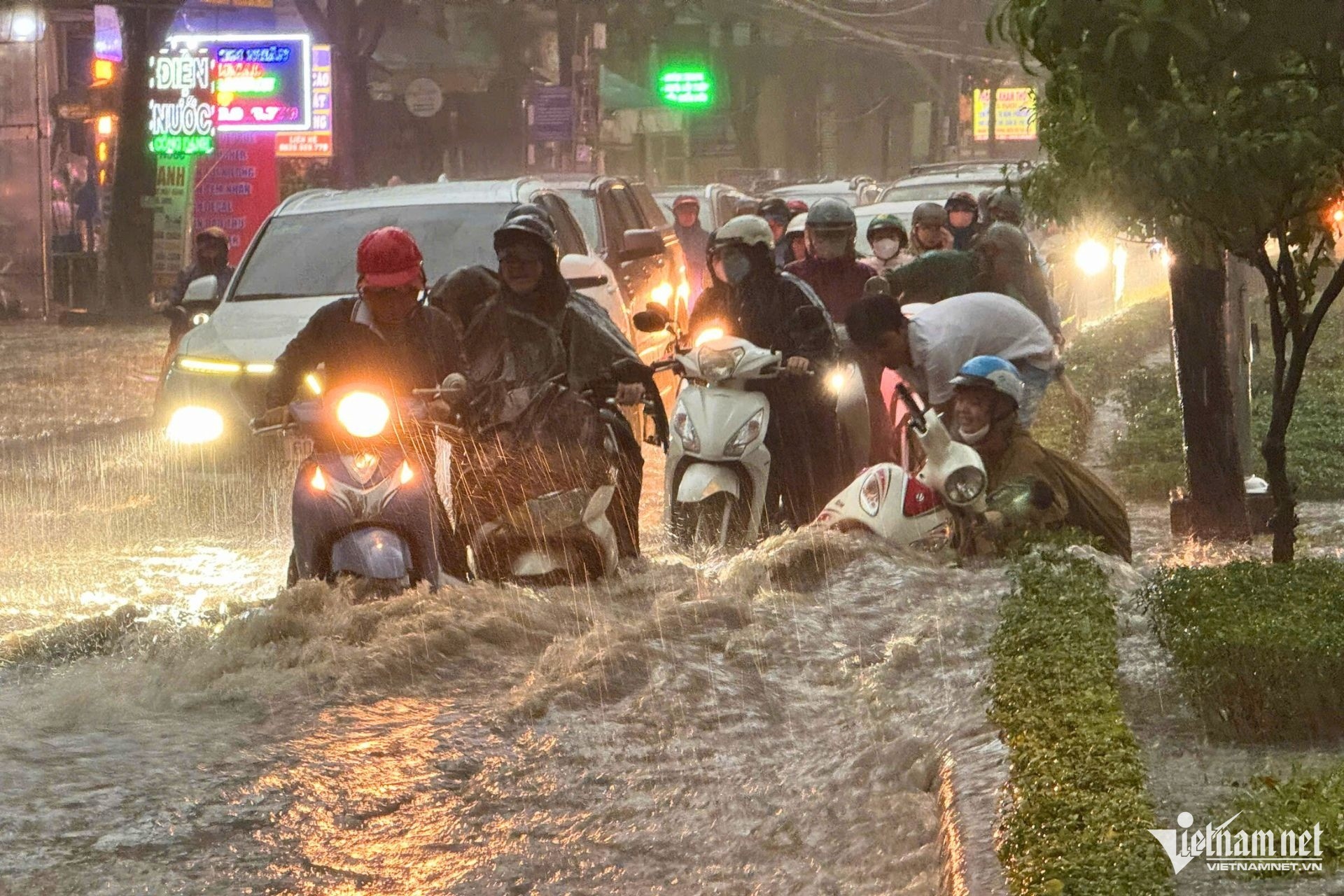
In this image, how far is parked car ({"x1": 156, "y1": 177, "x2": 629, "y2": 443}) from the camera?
11008 millimetres

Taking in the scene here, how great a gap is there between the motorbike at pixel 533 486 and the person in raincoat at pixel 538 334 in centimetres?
15

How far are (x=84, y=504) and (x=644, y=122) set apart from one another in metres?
44.7

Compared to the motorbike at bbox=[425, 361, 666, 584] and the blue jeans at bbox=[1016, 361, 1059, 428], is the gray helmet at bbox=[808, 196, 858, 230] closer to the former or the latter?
the blue jeans at bbox=[1016, 361, 1059, 428]

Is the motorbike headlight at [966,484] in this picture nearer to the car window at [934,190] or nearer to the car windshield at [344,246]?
the car windshield at [344,246]

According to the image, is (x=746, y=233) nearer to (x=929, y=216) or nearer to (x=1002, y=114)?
(x=929, y=216)

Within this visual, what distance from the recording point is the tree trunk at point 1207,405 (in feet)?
33.8

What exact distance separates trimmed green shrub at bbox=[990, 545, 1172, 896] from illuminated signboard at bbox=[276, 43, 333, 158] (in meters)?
29.0

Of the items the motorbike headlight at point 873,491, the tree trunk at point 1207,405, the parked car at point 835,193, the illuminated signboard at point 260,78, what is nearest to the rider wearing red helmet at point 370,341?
the motorbike headlight at point 873,491

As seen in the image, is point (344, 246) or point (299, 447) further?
point (344, 246)

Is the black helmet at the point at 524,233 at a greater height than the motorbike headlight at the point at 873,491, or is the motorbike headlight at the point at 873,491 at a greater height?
the black helmet at the point at 524,233

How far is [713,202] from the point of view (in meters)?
20.9

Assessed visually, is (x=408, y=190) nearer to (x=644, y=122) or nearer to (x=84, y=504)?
(x=84, y=504)

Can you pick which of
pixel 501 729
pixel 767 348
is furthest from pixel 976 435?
pixel 501 729

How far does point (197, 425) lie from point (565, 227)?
276 cm
